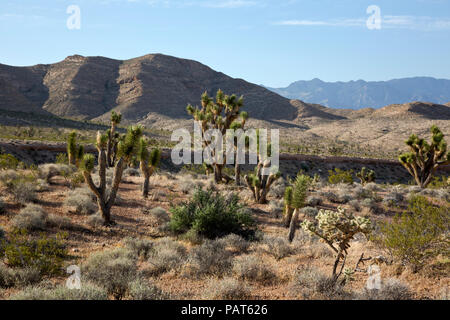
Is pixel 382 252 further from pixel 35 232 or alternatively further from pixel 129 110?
pixel 129 110

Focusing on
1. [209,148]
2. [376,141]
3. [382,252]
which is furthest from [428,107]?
[382,252]

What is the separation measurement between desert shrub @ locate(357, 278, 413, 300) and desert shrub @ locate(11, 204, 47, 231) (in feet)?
28.7

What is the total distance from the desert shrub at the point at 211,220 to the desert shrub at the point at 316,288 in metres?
4.11

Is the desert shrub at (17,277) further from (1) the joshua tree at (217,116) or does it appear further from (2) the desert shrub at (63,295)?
(1) the joshua tree at (217,116)

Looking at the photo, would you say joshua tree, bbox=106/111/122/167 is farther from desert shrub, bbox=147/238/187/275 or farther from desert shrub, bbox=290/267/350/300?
desert shrub, bbox=290/267/350/300

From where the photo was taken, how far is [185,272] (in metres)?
6.82

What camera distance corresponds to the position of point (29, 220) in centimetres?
935

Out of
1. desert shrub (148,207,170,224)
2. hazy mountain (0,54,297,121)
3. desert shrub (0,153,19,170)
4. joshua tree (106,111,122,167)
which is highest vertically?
hazy mountain (0,54,297,121)

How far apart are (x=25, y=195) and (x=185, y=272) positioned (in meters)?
8.16

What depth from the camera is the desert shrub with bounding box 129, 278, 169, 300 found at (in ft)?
17.4

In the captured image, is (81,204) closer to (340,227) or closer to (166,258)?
(166,258)

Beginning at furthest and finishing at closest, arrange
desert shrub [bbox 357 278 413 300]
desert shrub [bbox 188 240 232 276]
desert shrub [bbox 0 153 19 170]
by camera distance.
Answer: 1. desert shrub [bbox 0 153 19 170]
2. desert shrub [bbox 188 240 232 276]
3. desert shrub [bbox 357 278 413 300]

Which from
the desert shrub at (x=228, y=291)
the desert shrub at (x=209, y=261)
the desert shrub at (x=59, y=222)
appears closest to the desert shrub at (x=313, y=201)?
the desert shrub at (x=209, y=261)

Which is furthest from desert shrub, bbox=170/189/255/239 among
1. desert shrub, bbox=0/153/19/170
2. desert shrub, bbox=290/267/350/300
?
desert shrub, bbox=0/153/19/170
